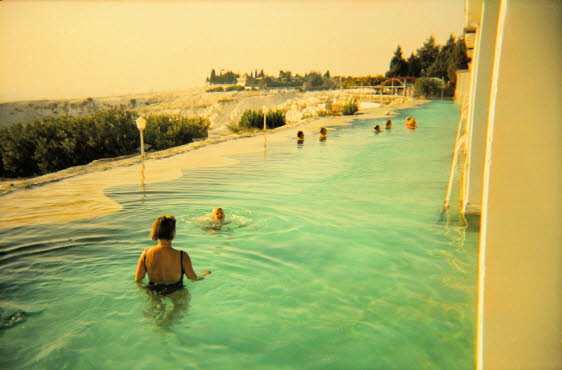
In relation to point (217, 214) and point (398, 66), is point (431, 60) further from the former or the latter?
point (217, 214)

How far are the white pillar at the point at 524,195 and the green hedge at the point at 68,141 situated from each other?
16261 millimetres

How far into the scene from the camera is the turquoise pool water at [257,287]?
393cm

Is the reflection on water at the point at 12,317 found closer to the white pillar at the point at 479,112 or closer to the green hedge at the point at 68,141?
the white pillar at the point at 479,112

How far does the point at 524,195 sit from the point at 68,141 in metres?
16.6

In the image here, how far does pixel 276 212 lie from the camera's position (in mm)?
7863

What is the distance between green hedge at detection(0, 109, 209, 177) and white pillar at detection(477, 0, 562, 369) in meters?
16.3

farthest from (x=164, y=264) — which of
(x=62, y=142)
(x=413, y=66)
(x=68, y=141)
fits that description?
(x=413, y=66)

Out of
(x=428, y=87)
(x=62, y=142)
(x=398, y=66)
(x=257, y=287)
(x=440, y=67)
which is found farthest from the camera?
(x=398, y=66)

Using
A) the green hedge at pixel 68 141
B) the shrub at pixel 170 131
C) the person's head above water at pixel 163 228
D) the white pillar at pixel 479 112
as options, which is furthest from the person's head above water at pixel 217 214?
the shrub at pixel 170 131

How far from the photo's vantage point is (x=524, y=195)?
2.15 meters

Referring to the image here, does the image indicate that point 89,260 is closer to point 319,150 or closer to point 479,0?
point 479,0

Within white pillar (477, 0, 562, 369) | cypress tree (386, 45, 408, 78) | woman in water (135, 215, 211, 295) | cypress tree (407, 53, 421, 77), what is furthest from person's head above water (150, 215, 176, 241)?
cypress tree (407, 53, 421, 77)

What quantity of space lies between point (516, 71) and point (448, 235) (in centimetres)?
484

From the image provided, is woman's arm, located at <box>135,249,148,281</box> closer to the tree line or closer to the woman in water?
the woman in water
